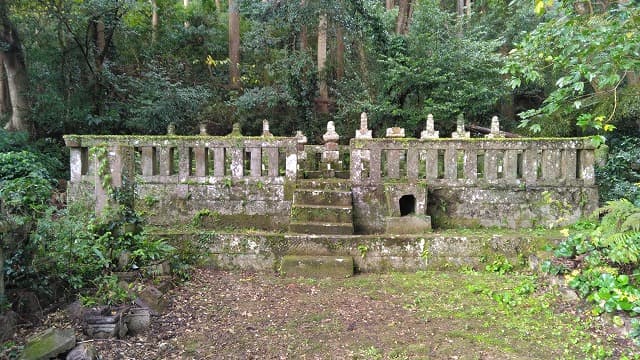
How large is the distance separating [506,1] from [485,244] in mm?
14303

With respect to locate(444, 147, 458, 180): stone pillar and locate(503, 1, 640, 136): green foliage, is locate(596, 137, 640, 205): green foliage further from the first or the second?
locate(503, 1, 640, 136): green foliage

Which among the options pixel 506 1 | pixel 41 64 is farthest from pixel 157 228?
pixel 506 1


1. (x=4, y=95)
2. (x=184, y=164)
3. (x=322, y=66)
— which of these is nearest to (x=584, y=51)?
(x=184, y=164)

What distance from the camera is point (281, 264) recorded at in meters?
5.81

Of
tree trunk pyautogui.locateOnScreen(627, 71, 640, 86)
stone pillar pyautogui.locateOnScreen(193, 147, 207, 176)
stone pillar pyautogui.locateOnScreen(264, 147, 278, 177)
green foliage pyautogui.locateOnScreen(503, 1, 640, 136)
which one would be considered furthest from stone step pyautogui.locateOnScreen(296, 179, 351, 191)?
tree trunk pyautogui.locateOnScreen(627, 71, 640, 86)

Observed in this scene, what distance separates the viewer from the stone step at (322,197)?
6.44 m

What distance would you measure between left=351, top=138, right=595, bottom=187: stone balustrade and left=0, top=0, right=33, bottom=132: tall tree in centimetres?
1028

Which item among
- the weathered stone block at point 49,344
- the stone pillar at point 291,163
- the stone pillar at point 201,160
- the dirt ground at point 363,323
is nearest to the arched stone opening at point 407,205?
the dirt ground at point 363,323

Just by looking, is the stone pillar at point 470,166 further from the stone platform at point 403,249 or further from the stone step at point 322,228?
the stone step at point 322,228

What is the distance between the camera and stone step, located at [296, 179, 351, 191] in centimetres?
659

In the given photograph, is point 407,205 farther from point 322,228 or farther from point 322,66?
point 322,66

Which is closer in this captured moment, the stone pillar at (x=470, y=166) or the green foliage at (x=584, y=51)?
the green foliage at (x=584, y=51)

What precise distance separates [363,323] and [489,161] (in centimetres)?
344

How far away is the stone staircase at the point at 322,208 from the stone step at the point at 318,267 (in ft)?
1.56
